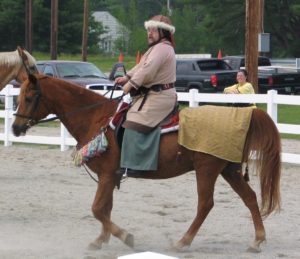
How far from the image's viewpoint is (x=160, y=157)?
7.95 metres

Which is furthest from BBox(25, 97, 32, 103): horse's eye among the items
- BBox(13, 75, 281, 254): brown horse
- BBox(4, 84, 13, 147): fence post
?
BBox(4, 84, 13, 147): fence post

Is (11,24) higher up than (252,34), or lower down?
higher up

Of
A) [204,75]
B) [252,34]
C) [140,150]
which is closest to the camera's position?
[140,150]

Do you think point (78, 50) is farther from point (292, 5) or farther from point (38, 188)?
point (38, 188)

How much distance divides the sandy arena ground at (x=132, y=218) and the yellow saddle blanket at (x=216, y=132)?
1.00 meters

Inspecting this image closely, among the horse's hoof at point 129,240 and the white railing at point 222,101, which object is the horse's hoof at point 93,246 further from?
the white railing at point 222,101

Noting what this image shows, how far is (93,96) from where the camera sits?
8.46 meters

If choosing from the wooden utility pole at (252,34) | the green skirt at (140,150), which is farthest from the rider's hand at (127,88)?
the wooden utility pole at (252,34)

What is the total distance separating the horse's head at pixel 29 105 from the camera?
8.30m

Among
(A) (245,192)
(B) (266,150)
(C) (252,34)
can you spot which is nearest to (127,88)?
(B) (266,150)

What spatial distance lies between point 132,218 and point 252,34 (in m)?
9.82

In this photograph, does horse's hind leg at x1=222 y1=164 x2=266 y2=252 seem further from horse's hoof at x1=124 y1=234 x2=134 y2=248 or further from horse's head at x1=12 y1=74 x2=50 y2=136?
horse's head at x1=12 y1=74 x2=50 y2=136

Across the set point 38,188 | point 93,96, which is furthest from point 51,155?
point 93,96

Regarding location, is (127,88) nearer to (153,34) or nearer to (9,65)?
(153,34)
